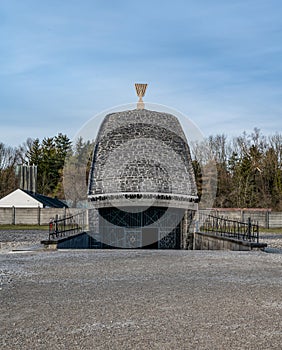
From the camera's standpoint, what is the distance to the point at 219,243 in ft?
53.1

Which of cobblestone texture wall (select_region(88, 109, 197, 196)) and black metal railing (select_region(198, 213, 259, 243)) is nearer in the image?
black metal railing (select_region(198, 213, 259, 243))

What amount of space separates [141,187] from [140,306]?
13.7m

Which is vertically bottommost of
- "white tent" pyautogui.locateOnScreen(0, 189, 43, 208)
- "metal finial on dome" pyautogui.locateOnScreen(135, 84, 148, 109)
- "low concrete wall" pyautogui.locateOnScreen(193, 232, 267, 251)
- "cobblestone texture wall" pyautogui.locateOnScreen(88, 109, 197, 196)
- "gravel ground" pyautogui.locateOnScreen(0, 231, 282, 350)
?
"low concrete wall" pyautogui.locateOnScreen(193, 232, 267, 251)

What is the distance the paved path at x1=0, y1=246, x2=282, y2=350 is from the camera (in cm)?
400

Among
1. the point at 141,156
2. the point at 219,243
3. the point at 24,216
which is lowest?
the point at 219,243

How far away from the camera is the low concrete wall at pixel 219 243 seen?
519 inches

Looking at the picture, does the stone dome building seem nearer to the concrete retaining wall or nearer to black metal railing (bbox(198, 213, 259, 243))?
black metal railing (bbox(198, 213, 259, 243))

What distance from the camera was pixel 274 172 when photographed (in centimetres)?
4069

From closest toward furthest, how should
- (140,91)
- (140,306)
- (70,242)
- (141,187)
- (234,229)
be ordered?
(140,306)
(70,242)
(234,229)
(141,187)
(140,91)

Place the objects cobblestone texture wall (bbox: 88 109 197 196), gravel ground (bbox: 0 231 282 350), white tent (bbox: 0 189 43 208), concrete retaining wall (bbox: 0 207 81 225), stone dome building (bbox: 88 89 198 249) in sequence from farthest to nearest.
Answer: white tent (bbox: 0 189 43 208) → concrete retaining wall (bbox: 0 207 81 225) → cobblestone texture wall (bbox: 88 109 197 196) → stone dome building (bbox: 88 89 198 249) → gravel ground (bbox: 0 231 282 350)

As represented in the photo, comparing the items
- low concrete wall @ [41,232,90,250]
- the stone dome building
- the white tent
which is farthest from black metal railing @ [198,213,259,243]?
the white tent

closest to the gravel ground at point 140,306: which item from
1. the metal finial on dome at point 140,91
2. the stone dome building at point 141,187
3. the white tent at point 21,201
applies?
the stone dome building at point 141,187

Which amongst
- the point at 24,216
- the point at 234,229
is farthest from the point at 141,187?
the point at 24,216

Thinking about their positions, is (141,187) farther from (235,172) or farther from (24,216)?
(235,172)
